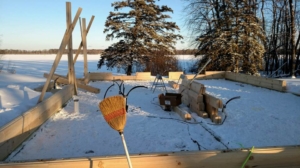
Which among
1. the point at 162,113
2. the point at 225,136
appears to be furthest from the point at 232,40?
the point at 225,136

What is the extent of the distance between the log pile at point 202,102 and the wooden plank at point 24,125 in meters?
2.77

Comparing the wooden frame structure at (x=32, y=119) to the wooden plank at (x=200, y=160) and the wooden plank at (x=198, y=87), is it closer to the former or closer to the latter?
the wooden plank at (x=200, y=160)

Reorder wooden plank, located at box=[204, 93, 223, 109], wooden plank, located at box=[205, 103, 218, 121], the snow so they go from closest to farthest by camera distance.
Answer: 1. the snow
2. wooden plank, located at box=[204, 93, 223, 109]
3. wooden plank, located at box=[205, 103, 218, 121]

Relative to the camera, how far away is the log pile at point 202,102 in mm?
4312

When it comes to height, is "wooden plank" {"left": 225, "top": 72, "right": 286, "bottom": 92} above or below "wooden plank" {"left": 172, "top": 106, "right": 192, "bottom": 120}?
above

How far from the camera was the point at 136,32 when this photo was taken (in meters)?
15.0

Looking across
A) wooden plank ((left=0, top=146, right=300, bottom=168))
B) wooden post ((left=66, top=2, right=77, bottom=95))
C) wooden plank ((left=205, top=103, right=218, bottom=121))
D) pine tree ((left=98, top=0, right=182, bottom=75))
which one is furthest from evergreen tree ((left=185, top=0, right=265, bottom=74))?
wooden plank ((left=0, top=146, right=300, bottom=168))

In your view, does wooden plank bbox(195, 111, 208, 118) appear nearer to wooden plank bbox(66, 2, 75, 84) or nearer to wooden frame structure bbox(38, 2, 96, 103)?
wooden frame structure bbox(38, 2, 96, 103)

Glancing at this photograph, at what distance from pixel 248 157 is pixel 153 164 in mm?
754

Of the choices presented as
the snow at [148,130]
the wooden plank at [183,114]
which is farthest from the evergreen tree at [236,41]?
the wooden plank at [183,114]

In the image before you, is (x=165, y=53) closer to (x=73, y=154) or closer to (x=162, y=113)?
(x=162, y=113)

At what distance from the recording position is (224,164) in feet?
6.50

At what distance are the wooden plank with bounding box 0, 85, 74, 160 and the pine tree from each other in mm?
10448

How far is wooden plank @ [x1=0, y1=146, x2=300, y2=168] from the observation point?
6.02ft
